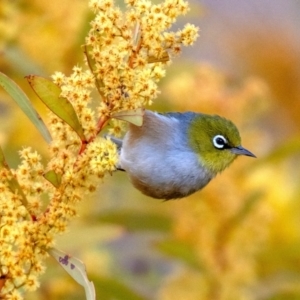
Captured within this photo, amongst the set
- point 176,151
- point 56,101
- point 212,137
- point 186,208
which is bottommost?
point 56,101

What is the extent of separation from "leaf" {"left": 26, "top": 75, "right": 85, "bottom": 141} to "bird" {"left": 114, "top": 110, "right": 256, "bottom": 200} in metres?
0.54

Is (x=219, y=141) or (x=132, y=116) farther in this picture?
(x=219, y=141)

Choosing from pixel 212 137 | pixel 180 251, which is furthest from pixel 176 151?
pixel 180 251

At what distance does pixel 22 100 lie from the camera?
185cm

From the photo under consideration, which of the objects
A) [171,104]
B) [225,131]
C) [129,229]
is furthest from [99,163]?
[171,104]

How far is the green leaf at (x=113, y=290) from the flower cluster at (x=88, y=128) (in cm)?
91

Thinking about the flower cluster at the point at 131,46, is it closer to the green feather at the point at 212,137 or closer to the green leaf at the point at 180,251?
the green feather at the point at 212,137

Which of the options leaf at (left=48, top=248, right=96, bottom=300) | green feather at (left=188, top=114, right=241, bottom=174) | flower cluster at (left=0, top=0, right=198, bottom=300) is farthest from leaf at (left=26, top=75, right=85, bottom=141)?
green feather at (left=188, top=114, right=241, bottom=174)

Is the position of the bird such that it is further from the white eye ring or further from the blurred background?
the blurred background

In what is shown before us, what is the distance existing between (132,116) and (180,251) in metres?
1.12

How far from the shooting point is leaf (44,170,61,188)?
1697mm

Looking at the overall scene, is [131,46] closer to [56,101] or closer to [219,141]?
[56,101]

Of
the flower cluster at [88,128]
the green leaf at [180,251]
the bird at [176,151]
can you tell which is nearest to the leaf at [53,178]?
the flower cluster at [88,128]

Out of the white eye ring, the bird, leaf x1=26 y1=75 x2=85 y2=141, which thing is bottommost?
A: leaf x1=26 y1=75 x2=85 y2=141
